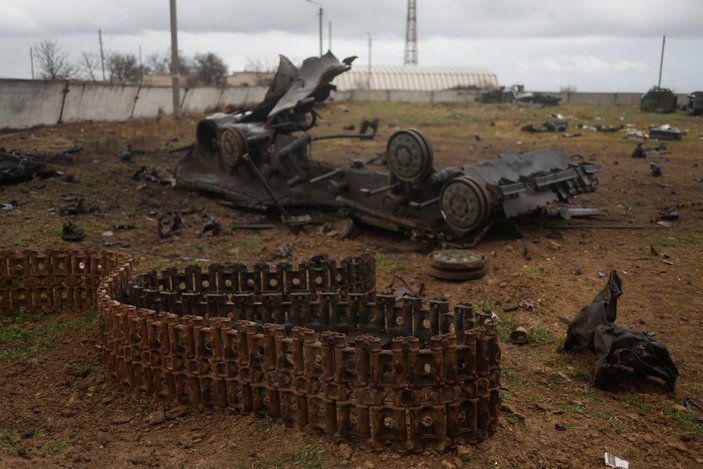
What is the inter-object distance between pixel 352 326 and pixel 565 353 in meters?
1.87

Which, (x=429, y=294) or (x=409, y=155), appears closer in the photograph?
(x=429, y=294)

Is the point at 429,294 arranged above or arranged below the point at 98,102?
below

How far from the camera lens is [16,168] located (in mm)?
12484

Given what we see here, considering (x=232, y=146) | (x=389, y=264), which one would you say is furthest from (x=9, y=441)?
(x=232, y=146)

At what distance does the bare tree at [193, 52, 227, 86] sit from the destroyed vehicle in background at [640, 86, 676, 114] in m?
25.5

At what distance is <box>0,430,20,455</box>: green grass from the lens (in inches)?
164

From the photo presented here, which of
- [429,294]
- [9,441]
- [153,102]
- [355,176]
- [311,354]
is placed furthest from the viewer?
[153,102]

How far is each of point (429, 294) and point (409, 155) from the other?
2.31m

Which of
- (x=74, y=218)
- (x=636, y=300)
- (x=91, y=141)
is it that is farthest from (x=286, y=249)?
(x=91, y=141)

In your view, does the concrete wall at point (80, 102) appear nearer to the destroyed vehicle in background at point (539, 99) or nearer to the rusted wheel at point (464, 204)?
the rusted wheel at point (464, 204)

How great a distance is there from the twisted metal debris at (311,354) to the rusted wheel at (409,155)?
3.19 meters

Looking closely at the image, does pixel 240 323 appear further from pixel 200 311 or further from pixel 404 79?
pixel 404 79

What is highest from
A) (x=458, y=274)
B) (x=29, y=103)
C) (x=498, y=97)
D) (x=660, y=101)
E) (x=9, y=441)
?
(x=498, y=97)

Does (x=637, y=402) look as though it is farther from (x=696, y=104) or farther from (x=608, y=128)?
(x=696, y=104)
